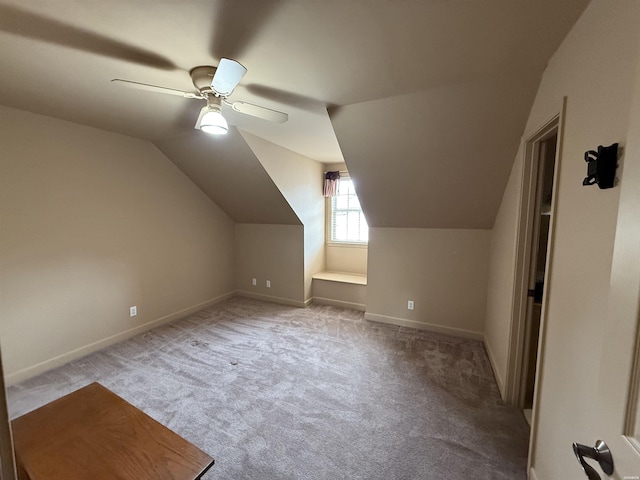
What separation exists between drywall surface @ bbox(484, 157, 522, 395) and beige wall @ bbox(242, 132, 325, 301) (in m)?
2.41

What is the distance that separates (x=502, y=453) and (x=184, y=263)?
12.6 feet

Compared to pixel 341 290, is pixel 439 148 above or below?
above

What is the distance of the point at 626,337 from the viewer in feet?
2.00

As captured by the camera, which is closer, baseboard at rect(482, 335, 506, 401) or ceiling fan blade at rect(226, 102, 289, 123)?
ceiling fan blade at rect(226, 102, 289, 123)

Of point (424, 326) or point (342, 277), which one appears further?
point (342, 277)

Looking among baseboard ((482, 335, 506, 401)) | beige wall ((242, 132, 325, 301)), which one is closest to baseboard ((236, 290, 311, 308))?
beige wall ((242, 132, 325, 301))

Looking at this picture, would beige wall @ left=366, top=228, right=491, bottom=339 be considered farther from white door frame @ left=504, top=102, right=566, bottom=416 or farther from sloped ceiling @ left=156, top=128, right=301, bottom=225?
sloped ceiling @ left=156, top=128, right=301, bottom=225

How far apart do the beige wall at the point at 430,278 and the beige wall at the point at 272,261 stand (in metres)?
1.15

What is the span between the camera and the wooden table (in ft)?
3.78

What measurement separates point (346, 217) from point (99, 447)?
3.95m

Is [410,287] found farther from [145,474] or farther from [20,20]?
[20,20]

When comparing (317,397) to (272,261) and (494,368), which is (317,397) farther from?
(272,261)

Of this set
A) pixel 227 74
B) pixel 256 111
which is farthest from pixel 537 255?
pixel 227 74

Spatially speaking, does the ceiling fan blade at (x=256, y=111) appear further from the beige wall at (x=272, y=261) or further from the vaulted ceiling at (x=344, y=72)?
the beige wall at (x=272, y=261)
